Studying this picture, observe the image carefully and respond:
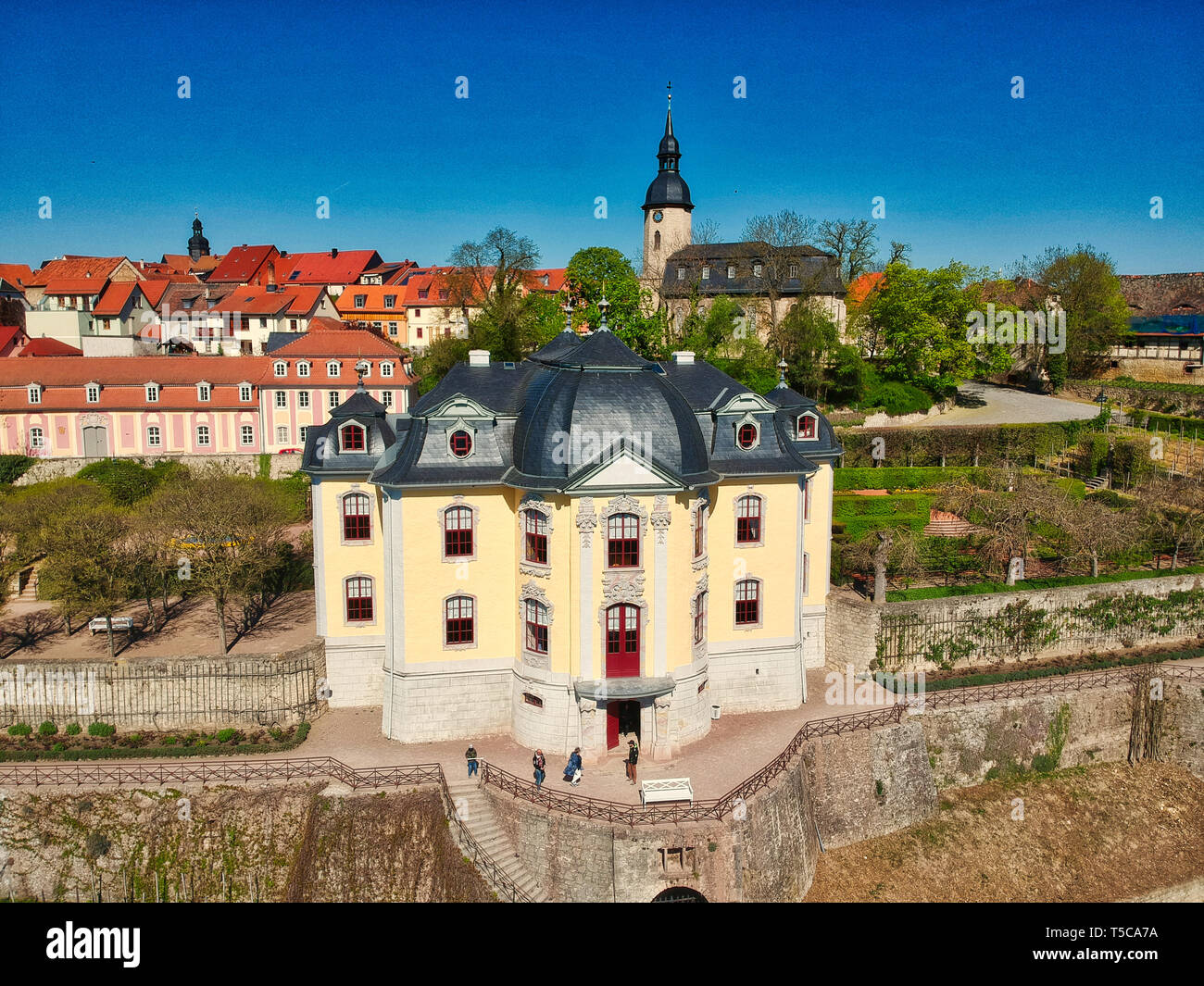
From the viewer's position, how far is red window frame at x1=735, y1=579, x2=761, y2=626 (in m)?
31.2

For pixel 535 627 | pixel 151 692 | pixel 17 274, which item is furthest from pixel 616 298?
pixel 17 274

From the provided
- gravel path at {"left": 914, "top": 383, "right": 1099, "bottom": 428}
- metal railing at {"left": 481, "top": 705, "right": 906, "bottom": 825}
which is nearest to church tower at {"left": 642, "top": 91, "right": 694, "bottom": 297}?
gravel path at {"left": 914, "top": 383, "right": 1099, "bottom": 428}

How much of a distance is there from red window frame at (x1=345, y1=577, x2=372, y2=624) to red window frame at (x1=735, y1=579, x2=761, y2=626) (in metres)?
12.2

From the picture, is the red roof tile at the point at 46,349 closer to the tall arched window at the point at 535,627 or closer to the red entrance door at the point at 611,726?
the tall arched window at the point at 535,627

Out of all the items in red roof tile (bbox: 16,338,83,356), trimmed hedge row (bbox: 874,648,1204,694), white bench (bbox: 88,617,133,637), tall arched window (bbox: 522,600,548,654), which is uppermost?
red roof tile (bbox: 16,338,83,356)

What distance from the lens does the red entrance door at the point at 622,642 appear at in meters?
27.9

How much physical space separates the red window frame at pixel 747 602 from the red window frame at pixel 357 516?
12355 mm

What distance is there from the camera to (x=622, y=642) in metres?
28.0

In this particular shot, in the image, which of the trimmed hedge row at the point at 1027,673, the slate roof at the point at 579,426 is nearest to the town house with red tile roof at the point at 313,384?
the slate roof at the point at 579,426

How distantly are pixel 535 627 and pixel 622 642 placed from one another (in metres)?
2.75

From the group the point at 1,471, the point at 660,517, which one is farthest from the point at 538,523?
the point at 1,471

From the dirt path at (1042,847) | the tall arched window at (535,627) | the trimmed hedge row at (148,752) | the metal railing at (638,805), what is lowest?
the dirt path at (1042,847)

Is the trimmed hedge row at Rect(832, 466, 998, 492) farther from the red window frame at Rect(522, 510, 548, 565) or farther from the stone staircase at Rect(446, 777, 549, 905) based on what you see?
the stone staircase at Rect(446, 777, 549, 905)

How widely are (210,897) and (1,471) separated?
1646 inches
